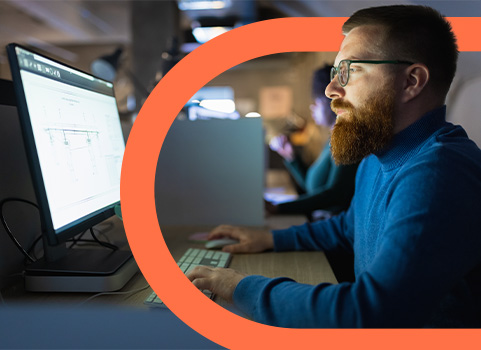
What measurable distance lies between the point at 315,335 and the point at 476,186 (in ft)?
1.17

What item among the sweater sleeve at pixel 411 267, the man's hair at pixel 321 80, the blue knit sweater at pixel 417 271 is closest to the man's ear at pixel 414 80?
the blue knit sweater at pixel 417 271

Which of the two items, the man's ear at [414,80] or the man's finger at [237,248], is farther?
the man's finger at [237,248]

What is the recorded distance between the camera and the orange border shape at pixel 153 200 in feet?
1.81

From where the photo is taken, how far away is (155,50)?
465 centimetres

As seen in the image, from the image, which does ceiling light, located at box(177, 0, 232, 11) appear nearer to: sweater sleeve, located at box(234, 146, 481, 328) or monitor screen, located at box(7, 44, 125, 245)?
Result: monitor screen, located at box(7, 44, 125, 245)

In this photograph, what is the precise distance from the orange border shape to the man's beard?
157mm

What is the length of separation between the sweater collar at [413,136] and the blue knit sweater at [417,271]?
0.18 feet

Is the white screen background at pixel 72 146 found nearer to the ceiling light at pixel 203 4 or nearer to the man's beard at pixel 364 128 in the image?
the man's beard at pixel 364 128

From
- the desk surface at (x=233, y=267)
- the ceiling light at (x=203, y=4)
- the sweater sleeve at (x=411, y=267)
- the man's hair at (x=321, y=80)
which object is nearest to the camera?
the sweater sleeve at (x=411, y=267)

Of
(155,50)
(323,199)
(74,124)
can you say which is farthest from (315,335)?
(155,50)

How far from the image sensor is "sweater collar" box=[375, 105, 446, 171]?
0.80m

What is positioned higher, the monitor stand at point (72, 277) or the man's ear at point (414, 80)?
the man's ear at point (414, 80)

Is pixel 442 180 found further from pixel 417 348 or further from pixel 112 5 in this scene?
pixel 112 5

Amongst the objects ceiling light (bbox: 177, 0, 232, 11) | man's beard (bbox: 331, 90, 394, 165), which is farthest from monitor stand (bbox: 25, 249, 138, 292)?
ceiling light (bbox: 177, 0, 232, 11)
